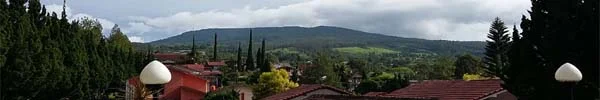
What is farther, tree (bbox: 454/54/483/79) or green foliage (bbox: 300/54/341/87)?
tree (bbox: 454/54/483/79)

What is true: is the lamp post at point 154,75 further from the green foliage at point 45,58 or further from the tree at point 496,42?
the tree at point 496,42

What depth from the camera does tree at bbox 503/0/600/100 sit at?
367 inches

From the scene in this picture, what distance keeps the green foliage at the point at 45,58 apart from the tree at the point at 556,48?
Answer: 8.48m

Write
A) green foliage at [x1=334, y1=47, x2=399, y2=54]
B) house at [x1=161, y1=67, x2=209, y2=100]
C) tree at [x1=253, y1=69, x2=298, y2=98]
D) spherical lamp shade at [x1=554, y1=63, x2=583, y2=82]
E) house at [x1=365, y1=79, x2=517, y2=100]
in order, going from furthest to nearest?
green foliage at [x1=334, y1=47, x2=399, y2=54], tree at [x1=253, y1=69, x2=298, y2=98], house at [x1=161, y1=67, x2=209, y2=100], house at [x1=365, y1=79, x2=517, y2=100], spherical lamp shade at [x1=554, y1=63, x2=583, y2=82]

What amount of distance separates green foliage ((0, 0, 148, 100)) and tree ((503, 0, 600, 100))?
27.8 ft

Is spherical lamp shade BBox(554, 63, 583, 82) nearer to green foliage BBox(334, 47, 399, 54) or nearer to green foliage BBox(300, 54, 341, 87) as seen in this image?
green foliage BBox(300, 54, 341, 87)

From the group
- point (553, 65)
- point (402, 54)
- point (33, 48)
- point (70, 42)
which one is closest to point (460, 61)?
point (70, 42)

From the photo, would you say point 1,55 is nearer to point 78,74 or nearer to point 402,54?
point 78,74

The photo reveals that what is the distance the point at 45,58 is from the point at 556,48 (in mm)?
10775

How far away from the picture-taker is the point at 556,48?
31.2 ft

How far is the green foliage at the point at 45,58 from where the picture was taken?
14.6m

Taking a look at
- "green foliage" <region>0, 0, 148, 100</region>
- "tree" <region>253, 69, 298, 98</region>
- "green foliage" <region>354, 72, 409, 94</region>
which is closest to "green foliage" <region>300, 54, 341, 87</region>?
"green foliage" <region>354, 72, 409, 94</region>

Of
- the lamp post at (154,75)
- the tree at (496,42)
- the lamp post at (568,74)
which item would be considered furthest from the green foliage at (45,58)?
the tree at (496,42)

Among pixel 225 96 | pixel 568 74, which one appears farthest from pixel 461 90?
pixel 225 96
